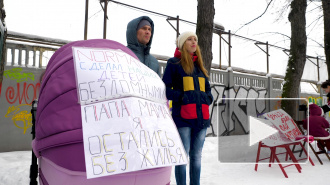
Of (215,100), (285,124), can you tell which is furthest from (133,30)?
(215,100)

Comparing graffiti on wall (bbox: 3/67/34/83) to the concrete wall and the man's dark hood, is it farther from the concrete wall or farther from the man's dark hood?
the man's dark hood

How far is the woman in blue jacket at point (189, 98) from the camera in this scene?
3264mm

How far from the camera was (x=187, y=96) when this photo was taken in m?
3.28

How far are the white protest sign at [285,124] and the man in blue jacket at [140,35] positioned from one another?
4.18 meters

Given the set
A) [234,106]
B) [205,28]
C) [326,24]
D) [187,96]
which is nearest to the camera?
[187,96]

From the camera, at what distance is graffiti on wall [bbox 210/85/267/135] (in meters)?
11.8

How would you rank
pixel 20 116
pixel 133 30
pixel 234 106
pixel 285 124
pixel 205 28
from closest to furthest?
pixel 133 30 < pixel 205 28 < pixel 20 116 < pixel 285 124 < pixel 234 106

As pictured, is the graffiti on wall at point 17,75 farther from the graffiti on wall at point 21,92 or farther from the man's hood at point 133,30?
the man's hood at point 133,30

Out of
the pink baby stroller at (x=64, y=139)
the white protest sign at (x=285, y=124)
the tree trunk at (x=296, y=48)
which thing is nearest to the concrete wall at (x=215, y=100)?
the tree trunk at (x=296, y=48)

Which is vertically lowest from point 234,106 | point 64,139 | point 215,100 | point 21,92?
point 234,106

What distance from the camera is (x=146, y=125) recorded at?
149cm

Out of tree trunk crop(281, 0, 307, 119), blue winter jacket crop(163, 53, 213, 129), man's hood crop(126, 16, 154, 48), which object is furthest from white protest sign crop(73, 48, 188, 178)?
tree trunk crop(281, 0, 307, 119)

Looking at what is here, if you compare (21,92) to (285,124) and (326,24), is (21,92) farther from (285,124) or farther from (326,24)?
(326,24)

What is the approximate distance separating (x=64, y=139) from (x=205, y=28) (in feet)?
17.5
